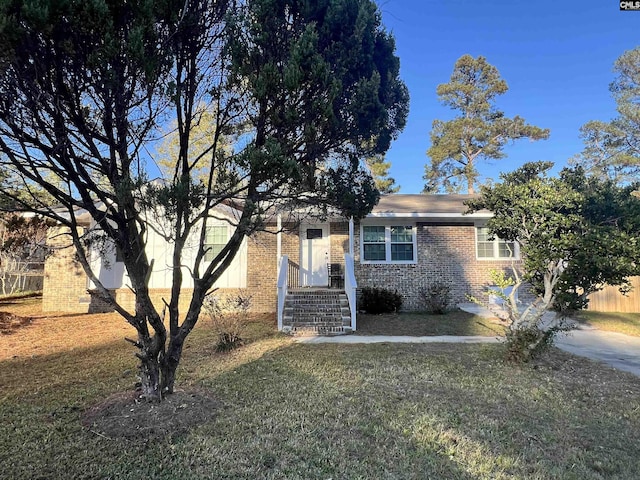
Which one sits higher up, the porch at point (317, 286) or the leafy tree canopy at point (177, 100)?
the leafy tree canopy at point (177, 100)

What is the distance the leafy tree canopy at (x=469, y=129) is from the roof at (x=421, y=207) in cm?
1578

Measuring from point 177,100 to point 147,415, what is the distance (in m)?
3.35

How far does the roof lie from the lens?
491 inches

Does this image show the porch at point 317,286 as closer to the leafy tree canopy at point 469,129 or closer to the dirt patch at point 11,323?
the dirt patch at point 11,323

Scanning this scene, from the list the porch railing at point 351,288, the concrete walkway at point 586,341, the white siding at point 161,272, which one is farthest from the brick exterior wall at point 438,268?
the white siding at point 161,272

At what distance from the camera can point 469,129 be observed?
2991 cm

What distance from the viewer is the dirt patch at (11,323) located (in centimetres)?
932

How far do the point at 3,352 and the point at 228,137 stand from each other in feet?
21.2

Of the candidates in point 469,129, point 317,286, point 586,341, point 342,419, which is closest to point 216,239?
point 317,286

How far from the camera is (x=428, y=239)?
12836 mm

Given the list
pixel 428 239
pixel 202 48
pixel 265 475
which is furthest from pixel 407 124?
pixel 428 239

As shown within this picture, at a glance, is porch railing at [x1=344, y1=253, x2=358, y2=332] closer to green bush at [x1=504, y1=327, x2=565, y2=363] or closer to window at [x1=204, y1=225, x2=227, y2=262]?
green bush at [x1=504, y1=327, x2=565, y2=363]

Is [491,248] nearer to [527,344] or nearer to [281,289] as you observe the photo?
[527,344]

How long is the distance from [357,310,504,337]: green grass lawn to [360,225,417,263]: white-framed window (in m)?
1.95
